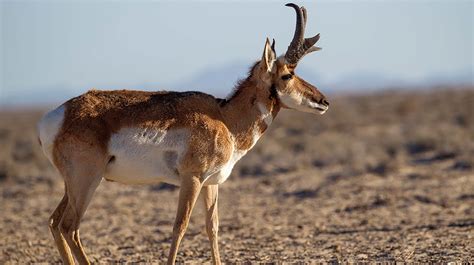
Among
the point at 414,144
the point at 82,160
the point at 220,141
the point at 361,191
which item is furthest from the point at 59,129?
the point at 414,144

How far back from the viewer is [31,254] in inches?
484

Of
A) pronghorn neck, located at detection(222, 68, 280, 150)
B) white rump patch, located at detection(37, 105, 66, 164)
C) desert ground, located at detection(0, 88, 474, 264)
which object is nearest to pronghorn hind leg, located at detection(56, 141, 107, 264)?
white rump patch, located at detection(37, 105, 66, 164)

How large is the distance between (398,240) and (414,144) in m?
15.9

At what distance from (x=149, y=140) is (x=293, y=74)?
2.23 m

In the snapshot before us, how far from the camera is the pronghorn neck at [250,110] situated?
10008 millimetres

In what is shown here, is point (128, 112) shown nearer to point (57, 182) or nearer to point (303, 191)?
point (303, 191)

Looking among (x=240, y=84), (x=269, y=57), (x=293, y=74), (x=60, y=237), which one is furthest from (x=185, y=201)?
(x=293, y=74)

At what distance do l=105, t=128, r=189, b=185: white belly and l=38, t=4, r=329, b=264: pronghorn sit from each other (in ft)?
0.04

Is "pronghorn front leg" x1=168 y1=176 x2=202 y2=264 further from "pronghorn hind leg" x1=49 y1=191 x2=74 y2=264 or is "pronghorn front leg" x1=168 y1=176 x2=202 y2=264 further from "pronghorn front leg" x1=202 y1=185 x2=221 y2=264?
"pronghorn hind leg" x1=49 y1=191 x2=74 y2=264

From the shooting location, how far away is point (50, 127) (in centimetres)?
948

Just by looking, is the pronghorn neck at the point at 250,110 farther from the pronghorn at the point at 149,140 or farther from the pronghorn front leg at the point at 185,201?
the pronghorn front leg at the point at 185,201

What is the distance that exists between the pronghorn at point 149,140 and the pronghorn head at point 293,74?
0.04 ft

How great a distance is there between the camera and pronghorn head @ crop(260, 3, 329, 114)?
9922 millimetres

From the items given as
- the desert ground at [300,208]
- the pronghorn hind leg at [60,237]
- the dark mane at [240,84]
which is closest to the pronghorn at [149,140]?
the pronghorn hind leg at [60,237]
